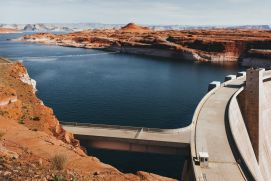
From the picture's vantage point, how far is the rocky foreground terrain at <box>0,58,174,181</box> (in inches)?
786

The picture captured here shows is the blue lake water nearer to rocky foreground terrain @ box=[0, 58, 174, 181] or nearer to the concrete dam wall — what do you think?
the concrete dam wall

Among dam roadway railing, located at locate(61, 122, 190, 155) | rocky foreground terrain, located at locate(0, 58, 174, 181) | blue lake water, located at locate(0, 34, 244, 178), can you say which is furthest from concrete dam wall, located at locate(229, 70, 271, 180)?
rocky foreground terrain, located at locate(0, 58, 174, 181)

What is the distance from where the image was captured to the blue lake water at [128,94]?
4888 cm

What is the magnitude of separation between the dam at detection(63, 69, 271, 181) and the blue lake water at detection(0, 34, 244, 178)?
16.8 ft

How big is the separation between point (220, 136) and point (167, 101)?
A: 38931mm

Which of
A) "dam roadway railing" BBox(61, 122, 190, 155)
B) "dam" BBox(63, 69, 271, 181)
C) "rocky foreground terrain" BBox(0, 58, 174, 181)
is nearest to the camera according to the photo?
"rocky foreground terrain" BBox(0, 58, 174, 181)

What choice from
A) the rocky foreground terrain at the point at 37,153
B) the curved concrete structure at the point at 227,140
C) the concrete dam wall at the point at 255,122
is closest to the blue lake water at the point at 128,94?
the curved concrete structure at the point at 227,140

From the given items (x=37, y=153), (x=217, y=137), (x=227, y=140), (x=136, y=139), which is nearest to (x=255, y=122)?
(x=217, y=137)

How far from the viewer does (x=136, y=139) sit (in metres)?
41.0

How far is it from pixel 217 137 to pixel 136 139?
9.30 metres

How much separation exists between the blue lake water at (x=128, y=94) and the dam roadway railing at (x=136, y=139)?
4.59 metres

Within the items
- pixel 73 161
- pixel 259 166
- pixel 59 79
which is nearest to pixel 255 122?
pixel 259 166

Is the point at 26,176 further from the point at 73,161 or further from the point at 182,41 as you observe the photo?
the point at 182,41

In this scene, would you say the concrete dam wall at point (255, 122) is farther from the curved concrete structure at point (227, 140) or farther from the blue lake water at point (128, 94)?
the blue lake water at point (128, 94)
